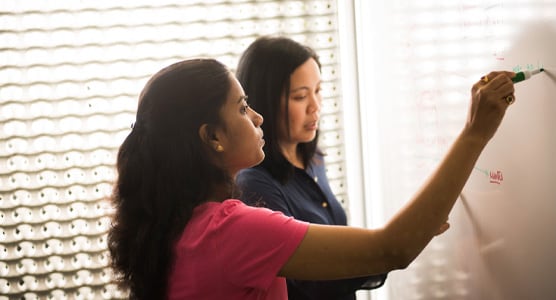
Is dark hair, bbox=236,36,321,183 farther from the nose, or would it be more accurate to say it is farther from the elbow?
the elbow

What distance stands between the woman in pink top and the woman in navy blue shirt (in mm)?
379

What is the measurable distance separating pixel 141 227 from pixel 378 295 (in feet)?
3.77

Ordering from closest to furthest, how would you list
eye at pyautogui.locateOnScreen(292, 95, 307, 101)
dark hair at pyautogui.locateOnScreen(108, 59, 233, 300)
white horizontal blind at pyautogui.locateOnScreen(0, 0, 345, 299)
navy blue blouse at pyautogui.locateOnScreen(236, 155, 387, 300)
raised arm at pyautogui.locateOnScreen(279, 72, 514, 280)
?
raised arm at pyautogui.locateOnScreen(279, 72, 514, 280) → dark hair at pyautogui.locateOnScreen(108, 59, 233, 300) → navy blue blouse at pyautogui.locateOnScreen(236, 155, 387, 300) → eye at pyautogui.locateOnScreen(292, 95, 307, 101) → white horizontal blind at pyautogui.locateOnScreen(0, 0, 345, 299)

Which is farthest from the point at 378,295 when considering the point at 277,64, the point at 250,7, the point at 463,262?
the point at 250,7

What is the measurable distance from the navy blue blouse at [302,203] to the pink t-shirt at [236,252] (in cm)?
44

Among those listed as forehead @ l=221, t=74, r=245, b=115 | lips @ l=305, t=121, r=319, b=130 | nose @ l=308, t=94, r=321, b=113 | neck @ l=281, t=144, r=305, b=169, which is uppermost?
forehead @ l=221, t=74, r=245, b=115

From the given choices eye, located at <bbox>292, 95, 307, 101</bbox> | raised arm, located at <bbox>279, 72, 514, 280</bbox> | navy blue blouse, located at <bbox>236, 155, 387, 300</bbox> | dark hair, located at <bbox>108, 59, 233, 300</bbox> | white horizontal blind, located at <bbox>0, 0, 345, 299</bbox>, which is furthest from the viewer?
white horizontal blind, located at <bbox>0, 0, 345, 299</bbox>

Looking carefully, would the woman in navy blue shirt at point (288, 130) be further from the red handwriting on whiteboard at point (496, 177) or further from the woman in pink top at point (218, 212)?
the red handwriting on whiteboard at point (496, 177)

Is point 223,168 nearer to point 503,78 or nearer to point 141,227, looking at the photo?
point 141,227

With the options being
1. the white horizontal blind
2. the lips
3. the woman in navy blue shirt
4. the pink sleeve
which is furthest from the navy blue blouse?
the white horizontal blind

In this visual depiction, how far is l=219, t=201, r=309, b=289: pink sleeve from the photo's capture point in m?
0.97

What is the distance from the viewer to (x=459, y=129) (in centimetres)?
127

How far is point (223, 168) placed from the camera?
1109 millimetres

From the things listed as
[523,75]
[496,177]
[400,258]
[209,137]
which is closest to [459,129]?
[496,177]
